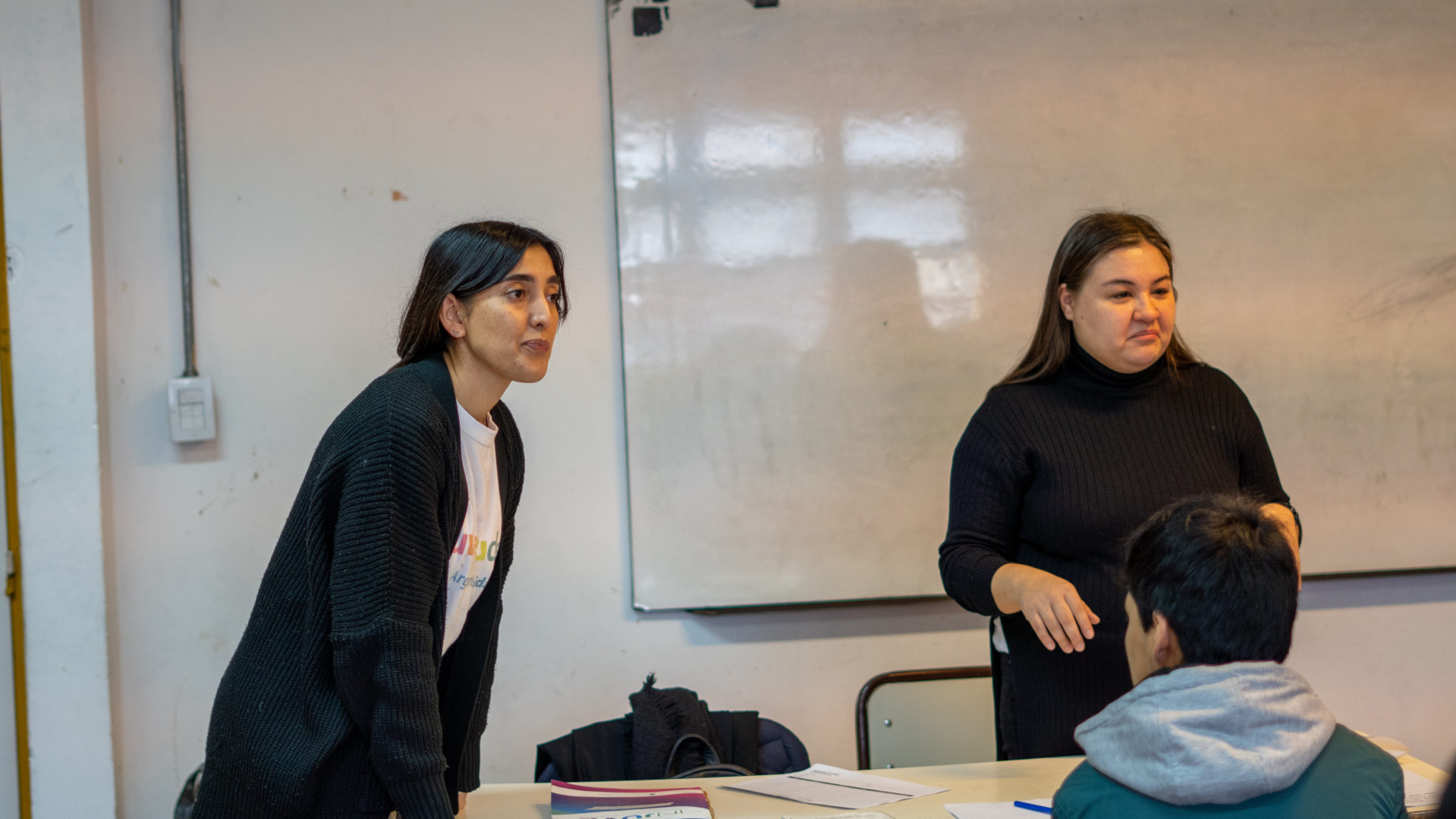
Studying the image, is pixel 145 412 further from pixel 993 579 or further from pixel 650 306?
pixel 993 579

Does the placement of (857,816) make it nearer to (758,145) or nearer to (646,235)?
(646,235)

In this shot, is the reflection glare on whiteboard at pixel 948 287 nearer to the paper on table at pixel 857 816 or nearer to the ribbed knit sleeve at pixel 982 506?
the ribbed knit sleeve at pixel 982 506

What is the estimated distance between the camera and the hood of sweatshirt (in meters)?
1.02

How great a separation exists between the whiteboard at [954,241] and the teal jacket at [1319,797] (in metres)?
1.47

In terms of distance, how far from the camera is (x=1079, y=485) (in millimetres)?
1706

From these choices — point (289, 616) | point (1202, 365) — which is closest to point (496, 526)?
point (289, 616)

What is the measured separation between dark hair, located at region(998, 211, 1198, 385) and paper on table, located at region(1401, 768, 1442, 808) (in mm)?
717

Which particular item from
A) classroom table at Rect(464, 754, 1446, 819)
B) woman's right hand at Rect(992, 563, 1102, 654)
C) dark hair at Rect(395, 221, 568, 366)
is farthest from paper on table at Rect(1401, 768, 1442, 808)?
dark hair at Rect(395, 221, 568, 366)

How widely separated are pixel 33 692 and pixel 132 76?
144cm

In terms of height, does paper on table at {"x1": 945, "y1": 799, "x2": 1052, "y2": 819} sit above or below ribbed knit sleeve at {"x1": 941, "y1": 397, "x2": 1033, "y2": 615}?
below

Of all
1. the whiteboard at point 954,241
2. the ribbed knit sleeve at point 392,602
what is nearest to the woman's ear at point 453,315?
the ribbed knit sleeve at point 392,602

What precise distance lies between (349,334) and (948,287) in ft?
4.83

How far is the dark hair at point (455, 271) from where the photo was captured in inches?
57.1

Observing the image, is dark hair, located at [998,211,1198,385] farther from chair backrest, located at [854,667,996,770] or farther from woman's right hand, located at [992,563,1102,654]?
chair backrest, located at [854,667,996,770]
